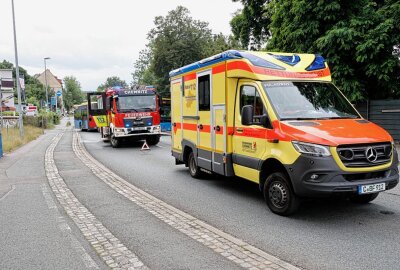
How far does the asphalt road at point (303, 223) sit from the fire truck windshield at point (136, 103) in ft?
31.6

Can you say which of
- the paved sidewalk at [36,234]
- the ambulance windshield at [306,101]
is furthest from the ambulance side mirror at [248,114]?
the paved sidewalk at [36,234]

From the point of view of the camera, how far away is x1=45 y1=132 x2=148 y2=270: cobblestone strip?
14.5 ft

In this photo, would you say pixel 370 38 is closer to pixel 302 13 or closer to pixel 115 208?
pixel 302 13

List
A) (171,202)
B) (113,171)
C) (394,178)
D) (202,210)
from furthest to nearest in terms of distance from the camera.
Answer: (113,171)
(171,202)
(202,210)
(394,178)

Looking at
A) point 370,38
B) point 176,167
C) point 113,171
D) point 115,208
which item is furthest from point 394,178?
point 370,38

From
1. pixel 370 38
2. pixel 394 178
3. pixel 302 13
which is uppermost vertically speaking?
pixel 302 13

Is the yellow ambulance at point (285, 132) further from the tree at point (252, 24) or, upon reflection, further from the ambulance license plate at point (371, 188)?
the tree at point (252, 24)

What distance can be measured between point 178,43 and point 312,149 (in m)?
42.5

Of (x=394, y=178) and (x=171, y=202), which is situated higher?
(x=394, y=178)

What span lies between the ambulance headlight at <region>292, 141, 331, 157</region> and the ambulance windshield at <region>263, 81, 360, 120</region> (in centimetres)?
69

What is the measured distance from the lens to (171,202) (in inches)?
288

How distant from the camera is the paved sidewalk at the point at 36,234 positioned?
4.50 m

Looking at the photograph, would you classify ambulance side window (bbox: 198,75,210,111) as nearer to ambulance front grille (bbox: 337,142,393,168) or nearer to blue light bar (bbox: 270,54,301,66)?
blue light bar (bbox: 270,54,301,66)

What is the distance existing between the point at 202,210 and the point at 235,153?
136cm
